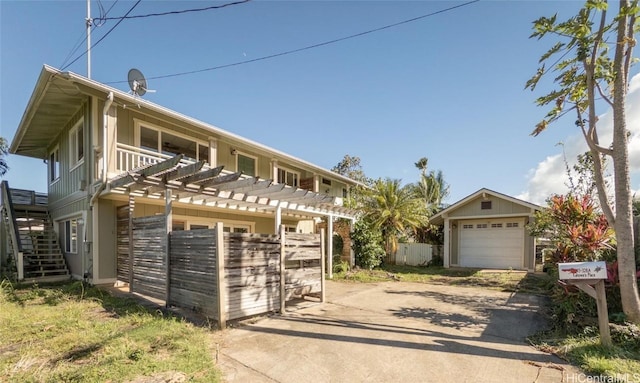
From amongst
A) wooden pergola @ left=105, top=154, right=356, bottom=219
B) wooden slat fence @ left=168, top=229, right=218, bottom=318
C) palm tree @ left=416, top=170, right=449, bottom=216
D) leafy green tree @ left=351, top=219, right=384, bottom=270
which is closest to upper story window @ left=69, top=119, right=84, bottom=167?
wooden pergola @ left=105, top=154, right=356, bottom=219

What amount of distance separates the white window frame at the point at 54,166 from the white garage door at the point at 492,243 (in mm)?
18898

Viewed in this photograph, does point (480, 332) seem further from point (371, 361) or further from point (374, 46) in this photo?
point (374, 46)

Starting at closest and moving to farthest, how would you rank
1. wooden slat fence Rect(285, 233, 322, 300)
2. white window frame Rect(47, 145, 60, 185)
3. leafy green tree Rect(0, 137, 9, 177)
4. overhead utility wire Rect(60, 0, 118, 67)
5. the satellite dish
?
1. wooden slat fence Rect(285, 233, 322, 300)
2. overhead utility wire Rect(60, 0, 118, 67)
3. the satellite dish
4. white window frame Rect(47, 145, 60, 185)
5. leafy green tree Rect(0, 137, 9, 177)

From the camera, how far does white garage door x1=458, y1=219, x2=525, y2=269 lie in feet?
48.6

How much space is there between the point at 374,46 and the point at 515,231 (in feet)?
38.6

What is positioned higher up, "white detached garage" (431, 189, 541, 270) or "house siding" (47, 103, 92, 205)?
"house siding" (47, 103, 92, 205)

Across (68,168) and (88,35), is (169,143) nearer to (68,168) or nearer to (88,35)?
(68,168)

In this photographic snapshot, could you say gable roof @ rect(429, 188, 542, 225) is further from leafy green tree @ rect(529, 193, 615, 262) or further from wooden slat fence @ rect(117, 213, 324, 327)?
wooden slat fence @ rect(117, 213, 324, 327)

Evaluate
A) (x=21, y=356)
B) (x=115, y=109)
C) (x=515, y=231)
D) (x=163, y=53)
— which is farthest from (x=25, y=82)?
(x=515, y=231)

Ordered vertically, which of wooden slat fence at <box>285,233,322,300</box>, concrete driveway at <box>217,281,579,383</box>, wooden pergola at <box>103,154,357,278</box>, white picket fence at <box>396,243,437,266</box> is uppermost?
wooden pergola at <box>103,154,357,278</box>

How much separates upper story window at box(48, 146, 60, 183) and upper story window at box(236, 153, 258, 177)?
678 cm

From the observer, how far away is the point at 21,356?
374cm

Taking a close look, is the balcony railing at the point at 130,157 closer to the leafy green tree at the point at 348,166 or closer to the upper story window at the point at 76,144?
the upper story window at the point at 76,144


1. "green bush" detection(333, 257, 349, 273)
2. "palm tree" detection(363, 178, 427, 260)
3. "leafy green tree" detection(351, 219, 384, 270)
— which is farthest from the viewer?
"palm tree" detection(363, 178, 427, 260)
